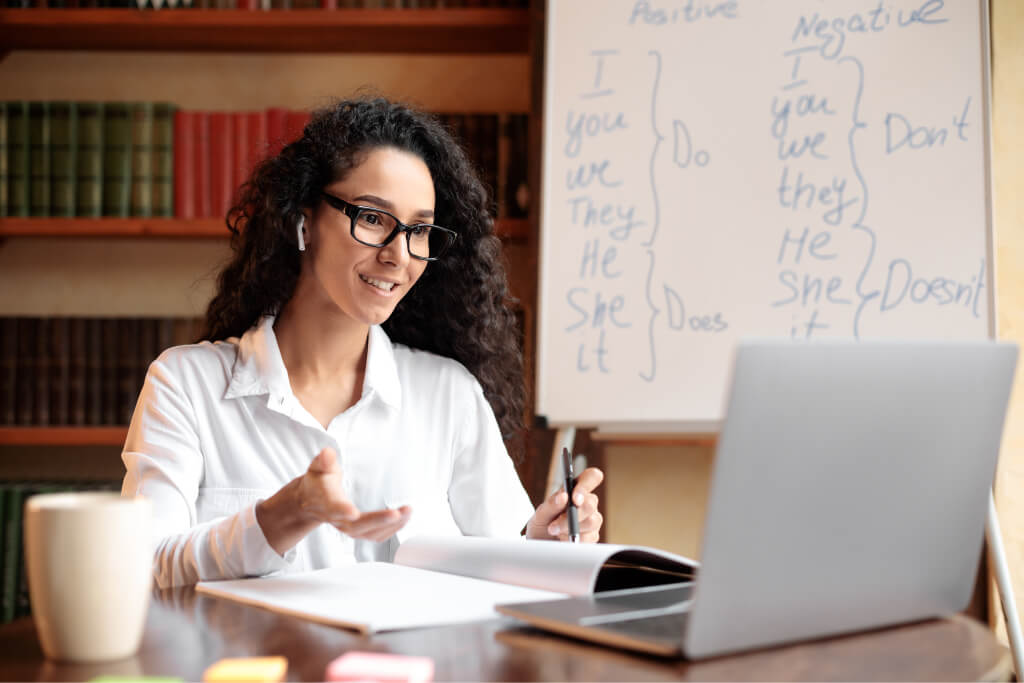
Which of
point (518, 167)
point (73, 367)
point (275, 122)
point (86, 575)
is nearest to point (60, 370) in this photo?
point (73, 367)

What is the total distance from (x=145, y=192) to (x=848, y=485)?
197 centimetres

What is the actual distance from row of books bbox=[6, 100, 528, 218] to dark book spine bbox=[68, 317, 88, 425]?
256mm

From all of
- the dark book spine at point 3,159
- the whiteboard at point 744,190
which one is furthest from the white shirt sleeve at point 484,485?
the dark book spine at point 3,159

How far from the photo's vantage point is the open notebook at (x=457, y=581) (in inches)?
27.5

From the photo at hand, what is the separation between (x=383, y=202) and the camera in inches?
51.8

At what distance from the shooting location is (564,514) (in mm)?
1047

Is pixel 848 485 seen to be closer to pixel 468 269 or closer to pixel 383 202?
pixel 383 202

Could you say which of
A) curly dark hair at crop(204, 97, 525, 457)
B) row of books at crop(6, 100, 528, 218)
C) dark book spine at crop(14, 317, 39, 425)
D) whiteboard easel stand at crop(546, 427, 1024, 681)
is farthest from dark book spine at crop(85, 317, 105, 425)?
whiteboard easel stand at crop(546, 427, 1024, 681)

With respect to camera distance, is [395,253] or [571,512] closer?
[571,512]

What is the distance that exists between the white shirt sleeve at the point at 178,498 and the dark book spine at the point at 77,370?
1.09 meters

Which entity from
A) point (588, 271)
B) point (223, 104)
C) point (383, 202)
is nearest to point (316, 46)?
point (223, 104)

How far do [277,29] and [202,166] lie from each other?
348 millimetres

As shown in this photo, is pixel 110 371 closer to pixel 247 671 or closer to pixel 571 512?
pixel 571 512

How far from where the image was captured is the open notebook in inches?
27.5
